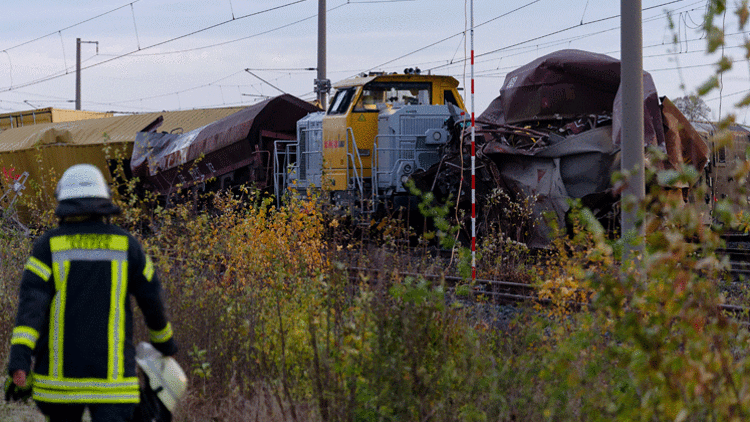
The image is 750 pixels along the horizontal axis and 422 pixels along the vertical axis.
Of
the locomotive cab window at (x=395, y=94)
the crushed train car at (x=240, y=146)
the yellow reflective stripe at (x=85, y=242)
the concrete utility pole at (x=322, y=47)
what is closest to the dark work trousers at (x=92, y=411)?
the yellow reflective stripe at (x=85, y=242)

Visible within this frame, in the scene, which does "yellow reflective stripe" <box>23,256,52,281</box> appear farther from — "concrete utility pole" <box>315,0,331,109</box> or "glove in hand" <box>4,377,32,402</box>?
"concrete utility pole" <box>315,0,331,109</box>

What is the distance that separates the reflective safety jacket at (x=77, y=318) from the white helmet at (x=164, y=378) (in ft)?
0.21

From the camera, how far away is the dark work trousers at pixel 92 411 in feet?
9.94

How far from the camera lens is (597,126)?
1130cm

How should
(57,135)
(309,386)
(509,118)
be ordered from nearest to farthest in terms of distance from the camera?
(309,386), (509,118), (57,135)

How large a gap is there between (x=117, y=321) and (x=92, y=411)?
0.35 metres

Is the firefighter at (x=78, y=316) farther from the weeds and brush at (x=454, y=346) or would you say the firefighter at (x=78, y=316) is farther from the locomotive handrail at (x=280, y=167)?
the locomotive handrail at (x=280, y=167)

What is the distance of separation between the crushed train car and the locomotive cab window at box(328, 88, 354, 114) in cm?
206

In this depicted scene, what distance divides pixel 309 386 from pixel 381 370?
2.41 ft

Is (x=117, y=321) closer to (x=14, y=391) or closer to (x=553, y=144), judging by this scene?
(x=14, y=391)

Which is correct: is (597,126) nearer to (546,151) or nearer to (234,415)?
(546,151)

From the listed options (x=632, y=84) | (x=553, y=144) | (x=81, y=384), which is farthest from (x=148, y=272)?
(x=553, y=144)

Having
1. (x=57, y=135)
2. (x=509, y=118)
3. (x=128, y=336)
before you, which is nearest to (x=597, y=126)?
(x=509, y=118)

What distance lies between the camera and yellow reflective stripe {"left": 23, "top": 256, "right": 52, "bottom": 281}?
3.08m
